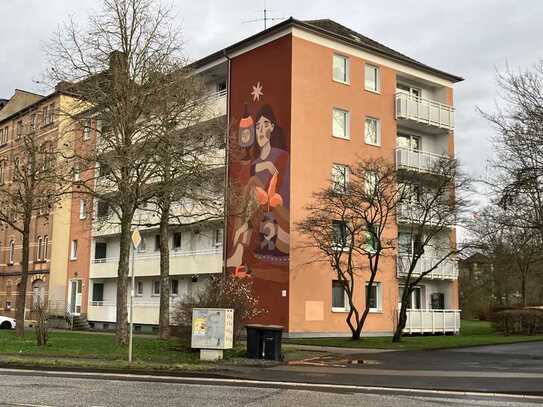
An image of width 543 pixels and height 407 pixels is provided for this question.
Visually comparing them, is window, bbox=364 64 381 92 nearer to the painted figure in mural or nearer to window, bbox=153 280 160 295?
the painted figure in mural

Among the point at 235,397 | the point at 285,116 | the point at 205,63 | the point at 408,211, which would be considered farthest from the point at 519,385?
the point at 205,63

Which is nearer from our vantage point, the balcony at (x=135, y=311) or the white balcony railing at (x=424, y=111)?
the white balcony railing at (x=424, y=111)

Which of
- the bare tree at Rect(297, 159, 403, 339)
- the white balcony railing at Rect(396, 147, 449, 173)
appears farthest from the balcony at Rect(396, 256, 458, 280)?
the bare tree at Rect(297, 159, 403, 339)

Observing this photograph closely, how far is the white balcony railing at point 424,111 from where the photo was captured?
36.4m

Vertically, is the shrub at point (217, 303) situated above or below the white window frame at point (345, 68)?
below

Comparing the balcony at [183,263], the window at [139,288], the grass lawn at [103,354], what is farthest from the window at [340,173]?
the window at [139,288]

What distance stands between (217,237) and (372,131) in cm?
1010

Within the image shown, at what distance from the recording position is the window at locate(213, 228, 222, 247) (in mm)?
35844

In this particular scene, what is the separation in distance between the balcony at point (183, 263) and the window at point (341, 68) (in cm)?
1082

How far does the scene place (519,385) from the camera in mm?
13500

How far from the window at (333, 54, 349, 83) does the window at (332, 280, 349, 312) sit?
1042 cm

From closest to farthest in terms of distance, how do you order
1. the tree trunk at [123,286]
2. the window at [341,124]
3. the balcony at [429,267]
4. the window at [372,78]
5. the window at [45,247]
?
the tree trunk at [123,286] < the window at [341,124] < the balcony at [429,267] < the window at [372,78] < the window at [45,247]

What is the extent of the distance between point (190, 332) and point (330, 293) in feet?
46.7

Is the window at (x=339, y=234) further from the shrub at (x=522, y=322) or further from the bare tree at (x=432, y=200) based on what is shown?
the shrub at (x=522, y=322)
